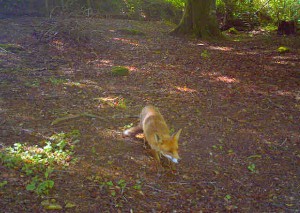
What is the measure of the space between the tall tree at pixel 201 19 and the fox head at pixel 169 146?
967 cm

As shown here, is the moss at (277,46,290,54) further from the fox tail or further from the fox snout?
the fox snout

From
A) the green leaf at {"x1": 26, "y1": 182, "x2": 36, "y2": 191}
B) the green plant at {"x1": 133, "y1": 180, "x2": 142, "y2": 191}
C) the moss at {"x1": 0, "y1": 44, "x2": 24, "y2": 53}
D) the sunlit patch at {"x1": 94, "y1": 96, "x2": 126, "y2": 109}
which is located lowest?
the green plant at {"x1": 133, "y1": 180, "x2": 142, "y2": 191}

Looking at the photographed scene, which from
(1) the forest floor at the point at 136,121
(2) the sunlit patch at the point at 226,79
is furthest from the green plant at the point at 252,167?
(2) the sunlit patch at the point at 226,79

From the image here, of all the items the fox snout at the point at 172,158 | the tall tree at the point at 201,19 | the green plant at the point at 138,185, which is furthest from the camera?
the tall tree at the point at 201,19

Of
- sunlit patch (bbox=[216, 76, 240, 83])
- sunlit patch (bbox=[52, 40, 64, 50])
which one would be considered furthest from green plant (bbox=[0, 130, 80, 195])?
sunlit patch (bbox=[52, 40, 64, 50])

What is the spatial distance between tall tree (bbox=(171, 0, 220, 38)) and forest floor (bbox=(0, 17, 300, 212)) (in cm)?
204

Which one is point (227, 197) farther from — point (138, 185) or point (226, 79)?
point (226, 79)

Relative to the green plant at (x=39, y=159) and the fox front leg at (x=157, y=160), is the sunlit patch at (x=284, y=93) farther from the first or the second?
the green plant at (x=39, y=159)

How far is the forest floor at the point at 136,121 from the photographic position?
439 centimetres

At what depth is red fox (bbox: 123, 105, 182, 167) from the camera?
16.4ft

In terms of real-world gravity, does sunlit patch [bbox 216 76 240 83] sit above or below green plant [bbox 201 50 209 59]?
below

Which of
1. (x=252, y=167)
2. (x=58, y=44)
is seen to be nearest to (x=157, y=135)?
(x=252, y=167)

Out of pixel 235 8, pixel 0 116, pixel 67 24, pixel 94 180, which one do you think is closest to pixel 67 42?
pixel 67 24

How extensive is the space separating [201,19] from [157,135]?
9989 millimetres
